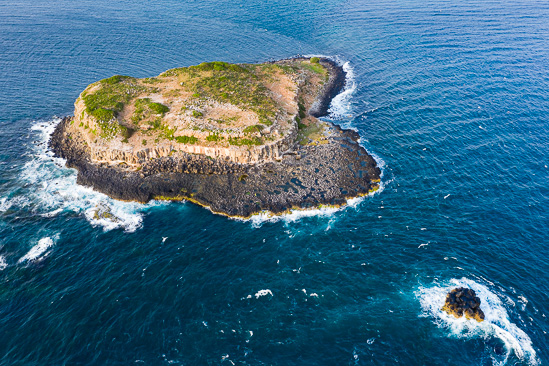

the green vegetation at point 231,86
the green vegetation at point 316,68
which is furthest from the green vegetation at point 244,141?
the green vegetation at point 316,68

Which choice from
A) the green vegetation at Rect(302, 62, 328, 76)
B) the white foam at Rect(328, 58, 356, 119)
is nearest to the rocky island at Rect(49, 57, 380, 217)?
the white foam at Rect(328, 58, 356, 119)

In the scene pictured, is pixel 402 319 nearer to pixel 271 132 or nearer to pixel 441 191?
pixel 441 191

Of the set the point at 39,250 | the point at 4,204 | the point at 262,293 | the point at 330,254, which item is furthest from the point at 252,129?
the point at 4,204

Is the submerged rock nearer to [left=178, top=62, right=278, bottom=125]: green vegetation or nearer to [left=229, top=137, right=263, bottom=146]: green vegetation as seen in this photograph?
[left=229, top=137, right=263, bottom=146]: green vegetation

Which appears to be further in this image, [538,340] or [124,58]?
[124,58]

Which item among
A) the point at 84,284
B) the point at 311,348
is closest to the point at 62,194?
the point at 84,284

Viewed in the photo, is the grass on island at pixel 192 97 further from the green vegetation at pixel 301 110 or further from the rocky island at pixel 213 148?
the rocky island at pixel 213 148
